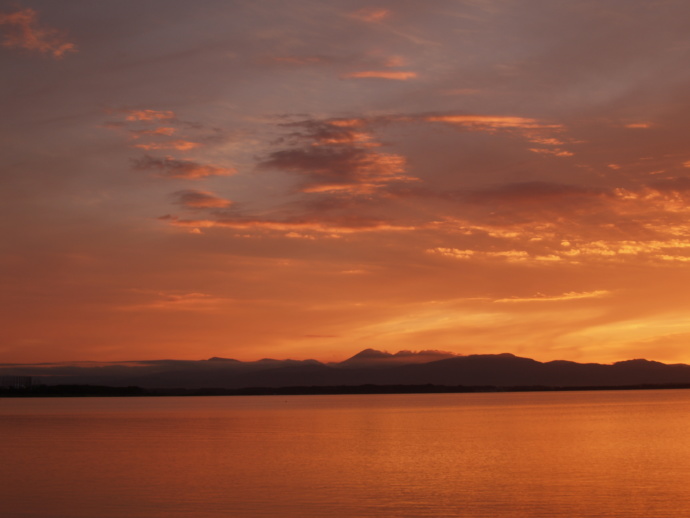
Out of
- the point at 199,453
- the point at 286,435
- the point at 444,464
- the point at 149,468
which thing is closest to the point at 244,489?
the point at 149,468

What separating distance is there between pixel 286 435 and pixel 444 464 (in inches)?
989

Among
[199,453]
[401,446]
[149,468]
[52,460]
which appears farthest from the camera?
[401,446]

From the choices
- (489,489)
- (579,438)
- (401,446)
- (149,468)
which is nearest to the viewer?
(489,489)

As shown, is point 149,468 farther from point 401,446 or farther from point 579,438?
point 579,438

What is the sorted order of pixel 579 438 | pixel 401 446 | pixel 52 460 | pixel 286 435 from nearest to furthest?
pixel 52 460 → pixel 401 446 → pixel 579 438 → pixel 286 435

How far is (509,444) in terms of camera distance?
53.6 meters

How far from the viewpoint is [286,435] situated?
208 feet

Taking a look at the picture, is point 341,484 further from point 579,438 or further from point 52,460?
point 579,438

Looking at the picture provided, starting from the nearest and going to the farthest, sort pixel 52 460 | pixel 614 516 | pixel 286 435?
1. pixel 614 516
2. pixel 52 460
3. pixel 286 435

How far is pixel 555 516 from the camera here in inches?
1021

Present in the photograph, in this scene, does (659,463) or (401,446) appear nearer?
(659,463)

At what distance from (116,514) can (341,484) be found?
395 inches

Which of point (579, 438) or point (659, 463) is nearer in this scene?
point (659, 463)

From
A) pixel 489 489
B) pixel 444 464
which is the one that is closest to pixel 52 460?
pixel 444 464
